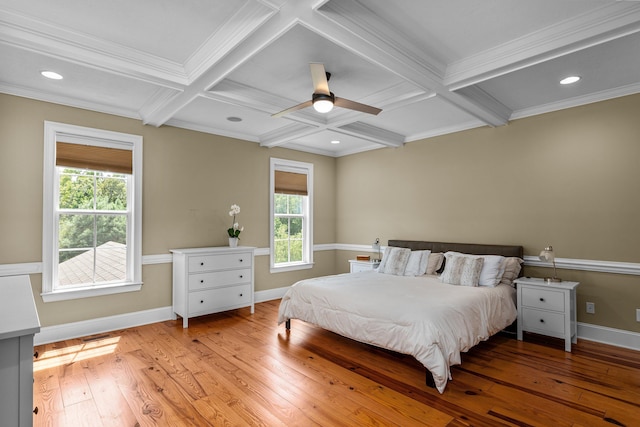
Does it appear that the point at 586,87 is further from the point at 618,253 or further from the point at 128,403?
the point at 128,403

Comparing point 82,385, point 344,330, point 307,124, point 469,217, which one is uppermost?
point 307,124

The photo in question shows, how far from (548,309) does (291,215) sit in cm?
396

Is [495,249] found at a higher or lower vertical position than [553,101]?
lower

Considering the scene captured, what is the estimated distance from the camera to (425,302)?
3.07 meters

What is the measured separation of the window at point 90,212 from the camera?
12.2 feet

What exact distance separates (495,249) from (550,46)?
2.49 m

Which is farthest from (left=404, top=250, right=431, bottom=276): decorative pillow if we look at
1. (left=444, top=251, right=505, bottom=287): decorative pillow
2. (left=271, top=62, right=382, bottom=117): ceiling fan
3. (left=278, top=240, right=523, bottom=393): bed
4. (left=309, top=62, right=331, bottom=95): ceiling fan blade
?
(left=309, top=62, right=331, bottom=95): ceiling fan blade

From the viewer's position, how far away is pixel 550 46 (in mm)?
2570

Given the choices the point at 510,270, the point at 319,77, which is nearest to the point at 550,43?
the point at 319,77

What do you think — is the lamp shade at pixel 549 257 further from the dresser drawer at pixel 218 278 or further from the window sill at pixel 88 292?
the window sill at pixel 88 292

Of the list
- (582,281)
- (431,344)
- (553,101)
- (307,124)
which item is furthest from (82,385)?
(553,101)

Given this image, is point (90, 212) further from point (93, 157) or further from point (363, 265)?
point (363, 265)

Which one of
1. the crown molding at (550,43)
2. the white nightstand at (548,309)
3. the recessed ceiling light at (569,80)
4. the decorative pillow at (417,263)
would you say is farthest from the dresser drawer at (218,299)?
the recessed ceiling light at (569,80)

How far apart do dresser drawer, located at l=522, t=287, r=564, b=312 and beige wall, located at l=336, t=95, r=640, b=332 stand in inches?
22.4
